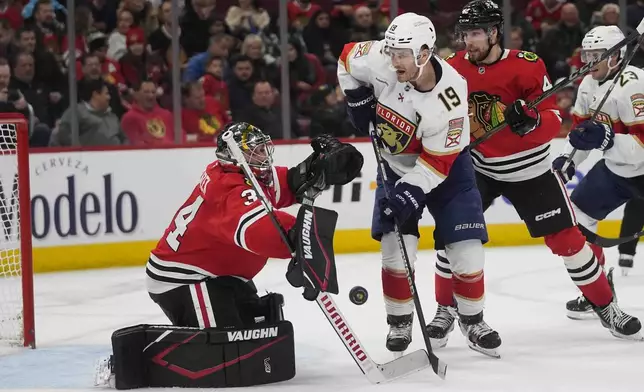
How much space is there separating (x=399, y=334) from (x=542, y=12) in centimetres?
425

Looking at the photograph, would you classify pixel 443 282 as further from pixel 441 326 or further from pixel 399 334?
pixel 399 334

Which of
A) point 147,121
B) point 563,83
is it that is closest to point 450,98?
point 563,83

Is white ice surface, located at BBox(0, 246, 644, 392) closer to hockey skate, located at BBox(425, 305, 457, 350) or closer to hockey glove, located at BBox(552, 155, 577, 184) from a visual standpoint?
hockey skate, located at BBox(425, 305, 457, 350)

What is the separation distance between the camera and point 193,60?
632 cm

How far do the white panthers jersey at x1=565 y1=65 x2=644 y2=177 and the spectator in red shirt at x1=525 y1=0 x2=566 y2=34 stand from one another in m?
2.83

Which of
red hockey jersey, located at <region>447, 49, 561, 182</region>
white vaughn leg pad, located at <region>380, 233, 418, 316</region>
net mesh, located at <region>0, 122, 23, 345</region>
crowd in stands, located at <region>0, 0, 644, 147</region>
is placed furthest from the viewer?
crowd in stands, located at <region>0, 0, 644, 147</region>

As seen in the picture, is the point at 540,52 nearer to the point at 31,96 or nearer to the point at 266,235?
the point at 31,96

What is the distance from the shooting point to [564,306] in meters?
4.39

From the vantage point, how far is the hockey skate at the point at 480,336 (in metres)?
3.41

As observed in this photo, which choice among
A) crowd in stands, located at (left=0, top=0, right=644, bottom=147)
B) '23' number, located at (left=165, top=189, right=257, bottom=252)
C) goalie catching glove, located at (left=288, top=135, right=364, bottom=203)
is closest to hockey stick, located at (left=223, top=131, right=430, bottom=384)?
goalie catching glove, located at (left=288, top=135, right=364, bottom=203)

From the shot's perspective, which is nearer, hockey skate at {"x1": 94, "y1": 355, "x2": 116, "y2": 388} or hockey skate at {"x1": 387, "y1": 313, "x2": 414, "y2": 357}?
hockey skate at {"x1": 94, "y1": 355, "x2": 116, "y2": 388}

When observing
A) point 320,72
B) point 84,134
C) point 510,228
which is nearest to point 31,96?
point 84,134

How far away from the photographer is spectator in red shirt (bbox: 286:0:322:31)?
651 cm

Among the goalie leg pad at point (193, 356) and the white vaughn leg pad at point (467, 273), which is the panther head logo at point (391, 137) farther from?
the goalie leg pad at point (193, 356)
